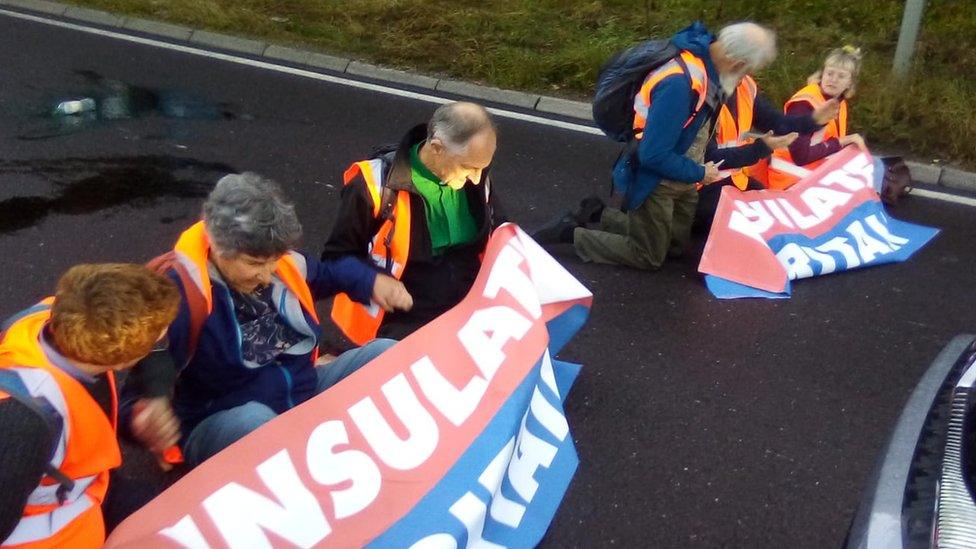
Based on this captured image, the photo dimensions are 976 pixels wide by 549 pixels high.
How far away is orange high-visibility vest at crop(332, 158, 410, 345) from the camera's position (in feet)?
12.8

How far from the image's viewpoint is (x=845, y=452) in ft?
13.3

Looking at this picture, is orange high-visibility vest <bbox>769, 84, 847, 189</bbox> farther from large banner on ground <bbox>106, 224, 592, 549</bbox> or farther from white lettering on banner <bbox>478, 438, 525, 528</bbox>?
white lettering on banner <bbox>478, 438, 525, 528</bbox>

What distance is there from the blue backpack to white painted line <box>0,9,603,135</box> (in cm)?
282

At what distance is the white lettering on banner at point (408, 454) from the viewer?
270cm

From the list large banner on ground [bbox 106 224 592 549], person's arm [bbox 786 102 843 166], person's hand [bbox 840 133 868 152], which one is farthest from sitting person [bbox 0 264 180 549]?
person's hand [bbox 840 133 868 152]

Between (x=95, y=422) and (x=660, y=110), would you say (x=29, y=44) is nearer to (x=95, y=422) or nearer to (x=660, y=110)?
(x=660, y=110)

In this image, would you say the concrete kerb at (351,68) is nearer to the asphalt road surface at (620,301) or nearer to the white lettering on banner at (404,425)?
the asphalt road surface at (620,301)

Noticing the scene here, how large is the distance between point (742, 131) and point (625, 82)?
1112 mm

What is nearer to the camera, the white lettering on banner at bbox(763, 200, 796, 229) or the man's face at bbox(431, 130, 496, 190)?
the man's face at bbox(431, 130, 496, 190)

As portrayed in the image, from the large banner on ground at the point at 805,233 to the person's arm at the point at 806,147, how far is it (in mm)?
71

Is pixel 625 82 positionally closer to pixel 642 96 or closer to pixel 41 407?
pixel 642 96

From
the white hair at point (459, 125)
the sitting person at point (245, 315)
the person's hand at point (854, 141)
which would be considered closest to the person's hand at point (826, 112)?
the person's hand at point (854, 141)

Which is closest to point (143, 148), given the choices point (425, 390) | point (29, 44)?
point (29, 44)

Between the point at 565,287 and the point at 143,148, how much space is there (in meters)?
4.56
